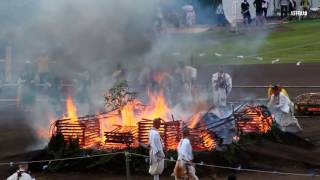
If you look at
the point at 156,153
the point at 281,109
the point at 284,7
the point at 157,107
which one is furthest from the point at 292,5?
the point at 156,153

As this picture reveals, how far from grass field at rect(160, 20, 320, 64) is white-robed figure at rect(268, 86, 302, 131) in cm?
316

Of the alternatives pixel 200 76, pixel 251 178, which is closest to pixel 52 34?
pixel 251 178

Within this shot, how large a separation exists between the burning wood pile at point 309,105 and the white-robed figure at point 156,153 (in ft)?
30.5

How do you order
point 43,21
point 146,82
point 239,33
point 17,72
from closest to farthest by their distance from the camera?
point 43,21, point 146,82, point 239,33, point 17,72

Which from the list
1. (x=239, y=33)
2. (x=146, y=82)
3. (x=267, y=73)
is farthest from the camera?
(x=267, y=73)

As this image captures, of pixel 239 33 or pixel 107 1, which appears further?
pixel 239 33

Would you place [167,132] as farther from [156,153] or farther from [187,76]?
[187,76]

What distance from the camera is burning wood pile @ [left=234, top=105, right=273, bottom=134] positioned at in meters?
17.4

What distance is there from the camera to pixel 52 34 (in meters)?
17.6

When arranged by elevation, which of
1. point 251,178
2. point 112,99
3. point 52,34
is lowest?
point 251,178

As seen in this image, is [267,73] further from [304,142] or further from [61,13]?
[61,13]

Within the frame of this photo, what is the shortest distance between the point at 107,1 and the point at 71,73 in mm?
5359

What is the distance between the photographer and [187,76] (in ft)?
67.2

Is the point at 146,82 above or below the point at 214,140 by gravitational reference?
above
